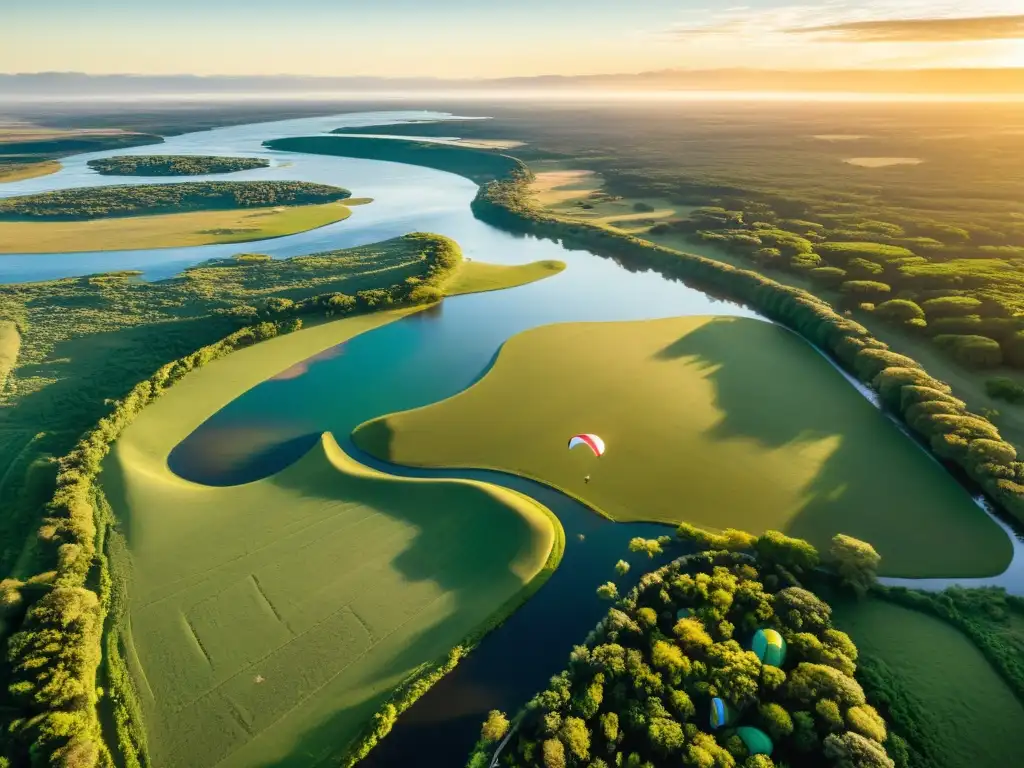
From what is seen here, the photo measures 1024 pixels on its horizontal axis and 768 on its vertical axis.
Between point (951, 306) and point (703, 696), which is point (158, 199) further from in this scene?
point (951, 306)

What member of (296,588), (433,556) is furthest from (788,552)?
(296,588)

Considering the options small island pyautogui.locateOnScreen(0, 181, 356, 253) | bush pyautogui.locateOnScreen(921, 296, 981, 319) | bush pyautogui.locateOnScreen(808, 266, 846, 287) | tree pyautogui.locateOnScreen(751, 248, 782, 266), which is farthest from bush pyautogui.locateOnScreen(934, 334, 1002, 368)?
small island pyautogui.locateOnScreen(0, 181, 356, 253)

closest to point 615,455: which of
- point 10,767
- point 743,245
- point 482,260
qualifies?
point 10,767

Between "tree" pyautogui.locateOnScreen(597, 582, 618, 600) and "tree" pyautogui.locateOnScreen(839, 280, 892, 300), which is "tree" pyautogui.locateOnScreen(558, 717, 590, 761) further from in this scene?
"tree" pyautogui.locateOnScreen(839, 280, 892, 300)

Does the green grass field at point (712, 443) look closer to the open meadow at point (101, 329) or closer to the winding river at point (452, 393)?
the winding river at point (452, 393)

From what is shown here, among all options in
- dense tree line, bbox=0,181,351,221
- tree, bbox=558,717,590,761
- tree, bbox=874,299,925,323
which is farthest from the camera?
dense tree line, bbox=0,181,351,221
